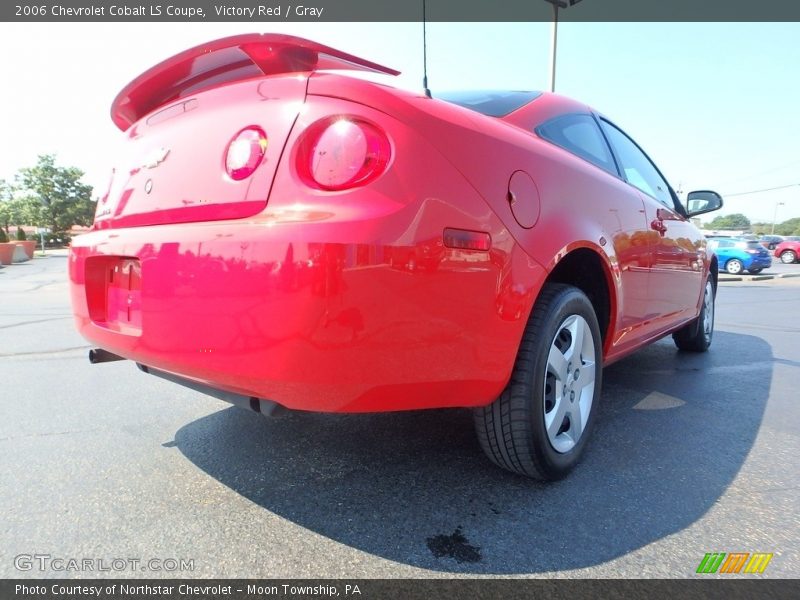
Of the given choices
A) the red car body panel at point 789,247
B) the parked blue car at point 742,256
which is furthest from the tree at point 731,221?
the parked blue car at point 742,256

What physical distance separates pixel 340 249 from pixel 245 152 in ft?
1.64

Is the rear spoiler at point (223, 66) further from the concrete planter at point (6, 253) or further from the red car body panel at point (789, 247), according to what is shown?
the red car body panel at point (789, 247)

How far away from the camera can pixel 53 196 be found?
172 ft

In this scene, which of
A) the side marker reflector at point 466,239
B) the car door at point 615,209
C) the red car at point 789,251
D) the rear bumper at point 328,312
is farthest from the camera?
the red car at point 789,251

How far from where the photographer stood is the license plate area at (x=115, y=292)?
65.6 inches

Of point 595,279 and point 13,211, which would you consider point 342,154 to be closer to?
point 595,279

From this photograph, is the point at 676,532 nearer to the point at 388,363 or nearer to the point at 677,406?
the point at 388,363

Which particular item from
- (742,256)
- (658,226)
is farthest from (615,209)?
(742,256)

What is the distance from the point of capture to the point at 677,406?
281 centimetres

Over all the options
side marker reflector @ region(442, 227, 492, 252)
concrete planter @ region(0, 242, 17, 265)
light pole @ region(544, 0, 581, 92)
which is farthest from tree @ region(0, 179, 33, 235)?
side marker reflector @ region(442, 227, 492, 252)

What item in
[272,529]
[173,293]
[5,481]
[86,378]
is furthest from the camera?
[86,378]

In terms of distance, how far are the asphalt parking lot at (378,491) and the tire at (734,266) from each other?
19.7 metres

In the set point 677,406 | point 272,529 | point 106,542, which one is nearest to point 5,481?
point 106,542

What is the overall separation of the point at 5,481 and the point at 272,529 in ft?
3.83
